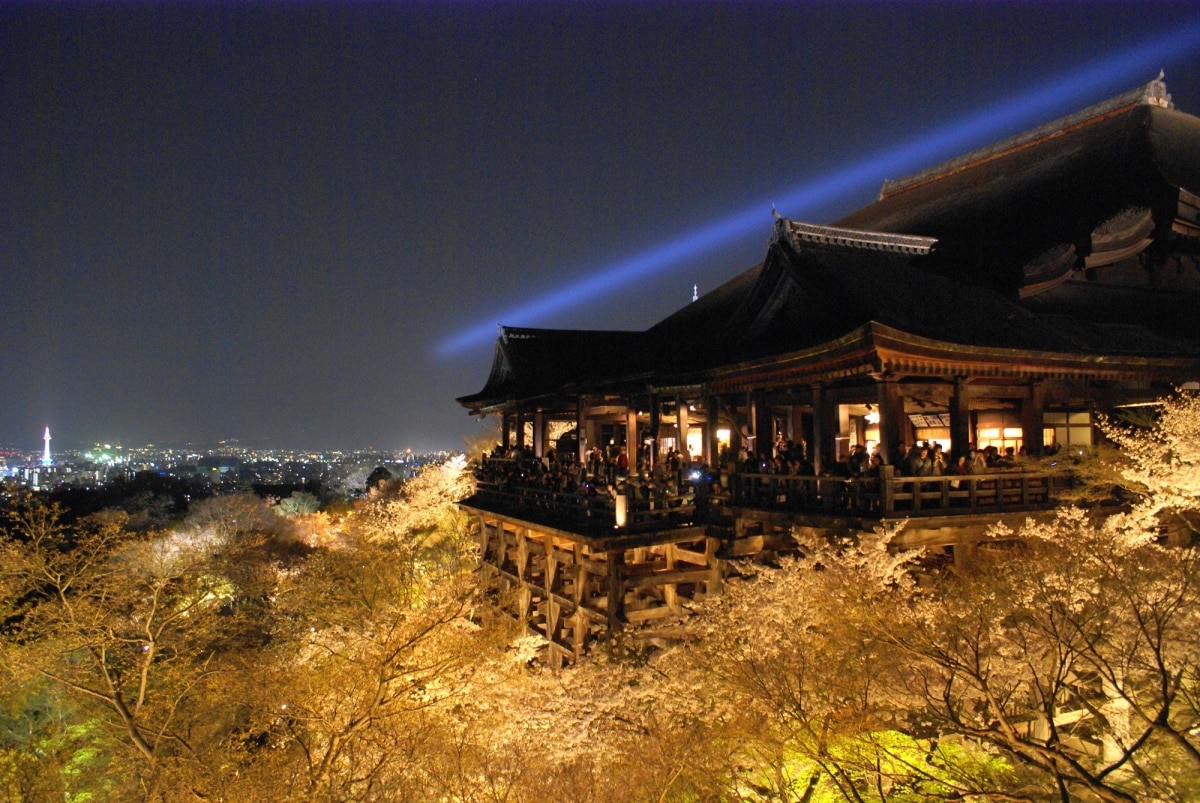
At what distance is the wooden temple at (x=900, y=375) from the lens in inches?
553

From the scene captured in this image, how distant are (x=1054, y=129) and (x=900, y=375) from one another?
1877 cm

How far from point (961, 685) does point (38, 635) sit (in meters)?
20.7

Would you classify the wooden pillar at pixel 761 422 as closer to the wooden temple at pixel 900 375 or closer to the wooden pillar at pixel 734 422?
the wooden temple at pixel 900 375

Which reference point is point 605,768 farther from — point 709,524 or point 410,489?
point 410,489

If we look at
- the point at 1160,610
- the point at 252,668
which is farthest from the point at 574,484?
the point at 1160,610

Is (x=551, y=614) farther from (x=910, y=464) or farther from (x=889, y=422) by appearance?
(x=910, y=464)

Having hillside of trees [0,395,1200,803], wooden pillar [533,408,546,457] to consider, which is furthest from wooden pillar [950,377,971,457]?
wooden pillar [533,408,546,457]

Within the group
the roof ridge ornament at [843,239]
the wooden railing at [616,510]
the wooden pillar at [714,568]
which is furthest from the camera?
the roof ridge ornament at [843,239]

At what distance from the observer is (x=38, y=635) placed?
730 inches

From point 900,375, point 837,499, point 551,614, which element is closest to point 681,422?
point 551,614

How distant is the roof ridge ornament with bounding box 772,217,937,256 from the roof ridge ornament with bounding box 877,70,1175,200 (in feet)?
34.3

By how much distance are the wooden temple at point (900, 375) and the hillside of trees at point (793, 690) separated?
4.66ft

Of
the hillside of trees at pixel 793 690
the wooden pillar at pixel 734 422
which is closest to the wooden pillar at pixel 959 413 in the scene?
the hillside of trees at pixel 793 690

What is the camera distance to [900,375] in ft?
46.3
